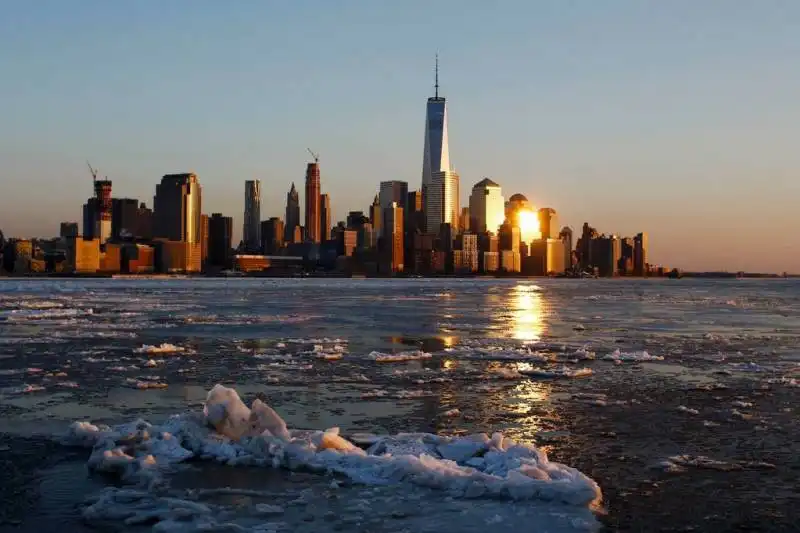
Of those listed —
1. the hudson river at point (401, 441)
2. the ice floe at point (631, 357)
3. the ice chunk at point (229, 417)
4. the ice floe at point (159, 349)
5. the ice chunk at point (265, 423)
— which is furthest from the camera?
the ice floe at point (159, 349)

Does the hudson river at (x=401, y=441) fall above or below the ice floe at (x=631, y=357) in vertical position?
below

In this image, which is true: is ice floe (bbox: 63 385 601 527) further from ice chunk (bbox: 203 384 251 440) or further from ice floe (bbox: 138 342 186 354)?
ice floe (bbox: 138 342 186 354)

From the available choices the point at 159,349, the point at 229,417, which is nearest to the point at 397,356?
the point at 159,349

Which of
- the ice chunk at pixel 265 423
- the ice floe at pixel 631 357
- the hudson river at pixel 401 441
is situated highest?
the ice chunk at pixel 265 423

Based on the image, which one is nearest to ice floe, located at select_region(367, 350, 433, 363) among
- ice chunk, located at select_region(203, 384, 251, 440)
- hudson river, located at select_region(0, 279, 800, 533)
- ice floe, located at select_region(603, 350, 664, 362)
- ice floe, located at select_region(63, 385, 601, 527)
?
hudson river, located at select_region(0, 279, 800, 533)

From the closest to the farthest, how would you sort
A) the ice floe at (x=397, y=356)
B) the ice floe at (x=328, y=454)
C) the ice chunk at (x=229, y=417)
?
the ice floe at (x=328, y=454) → the ice chunk at (x=229, y=417) → the ice floe at (x=397, y=356)

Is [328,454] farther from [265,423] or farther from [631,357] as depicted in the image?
[631,357]

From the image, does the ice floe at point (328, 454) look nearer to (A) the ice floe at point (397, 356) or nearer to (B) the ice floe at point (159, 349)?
(A) the ice floe at point (397, 356)

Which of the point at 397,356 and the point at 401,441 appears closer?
the point at 401,441

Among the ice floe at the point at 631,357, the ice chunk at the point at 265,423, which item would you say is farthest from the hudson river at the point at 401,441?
the ice floe at the point at 631,357

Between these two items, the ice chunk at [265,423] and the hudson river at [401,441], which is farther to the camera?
the ice chunk at [265,423]

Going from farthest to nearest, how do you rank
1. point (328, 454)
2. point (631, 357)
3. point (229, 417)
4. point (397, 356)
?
point (631, 357), point (397, 356), point (229, 417), point (328, 454)

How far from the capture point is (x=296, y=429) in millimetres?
14562

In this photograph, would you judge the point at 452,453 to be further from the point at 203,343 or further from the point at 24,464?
the point at 203,343
